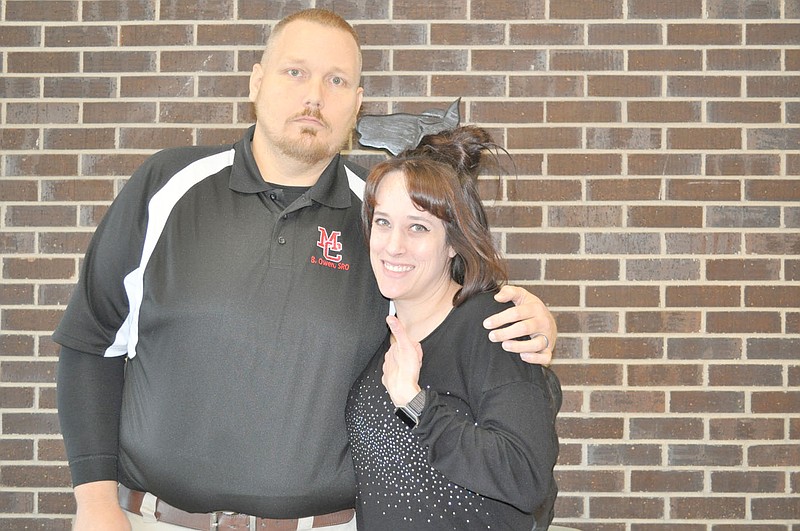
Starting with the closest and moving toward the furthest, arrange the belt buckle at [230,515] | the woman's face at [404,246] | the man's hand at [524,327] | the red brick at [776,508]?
1. the man's hand at [524,327]
2. the woman's face at [404,246]
3. the belt buckle at [230,515]
4. the red brick at [776,508]

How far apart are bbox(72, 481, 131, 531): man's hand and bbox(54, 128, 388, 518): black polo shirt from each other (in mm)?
65

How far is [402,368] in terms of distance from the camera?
4.94ft

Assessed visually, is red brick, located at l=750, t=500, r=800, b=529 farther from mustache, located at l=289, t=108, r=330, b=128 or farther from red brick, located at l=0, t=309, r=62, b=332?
red brick, located at l=0, t=309, r=62, b=332

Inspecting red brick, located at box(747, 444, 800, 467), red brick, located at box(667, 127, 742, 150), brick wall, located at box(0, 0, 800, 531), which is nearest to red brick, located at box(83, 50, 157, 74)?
brick wall, located at box(0, 0, 800, 531)

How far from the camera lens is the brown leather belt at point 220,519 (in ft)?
5.75

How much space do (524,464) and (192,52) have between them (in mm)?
2065

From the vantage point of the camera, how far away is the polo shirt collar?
190 cm

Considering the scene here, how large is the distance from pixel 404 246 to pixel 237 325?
423mm

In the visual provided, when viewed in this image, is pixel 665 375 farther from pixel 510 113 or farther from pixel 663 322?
pixel 510 113

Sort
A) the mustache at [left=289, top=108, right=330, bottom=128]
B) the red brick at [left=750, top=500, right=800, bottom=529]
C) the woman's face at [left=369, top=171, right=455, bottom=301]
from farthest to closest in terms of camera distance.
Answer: the red brick at [left=750, top=500, right=800, bottom=529], the mustache at [left=289, top=108, right=330, bottom=128], the woman's face at [left=369, top=171, right=455, bottom=301]

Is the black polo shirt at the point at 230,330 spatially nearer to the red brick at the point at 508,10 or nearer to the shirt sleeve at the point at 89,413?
the shirt sleeve at the point at 89,413

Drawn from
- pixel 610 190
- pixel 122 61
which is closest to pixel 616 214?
pixel 610 190

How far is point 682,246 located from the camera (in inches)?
111

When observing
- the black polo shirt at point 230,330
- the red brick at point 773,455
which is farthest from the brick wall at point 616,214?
the black polo shirt at point 230,330
